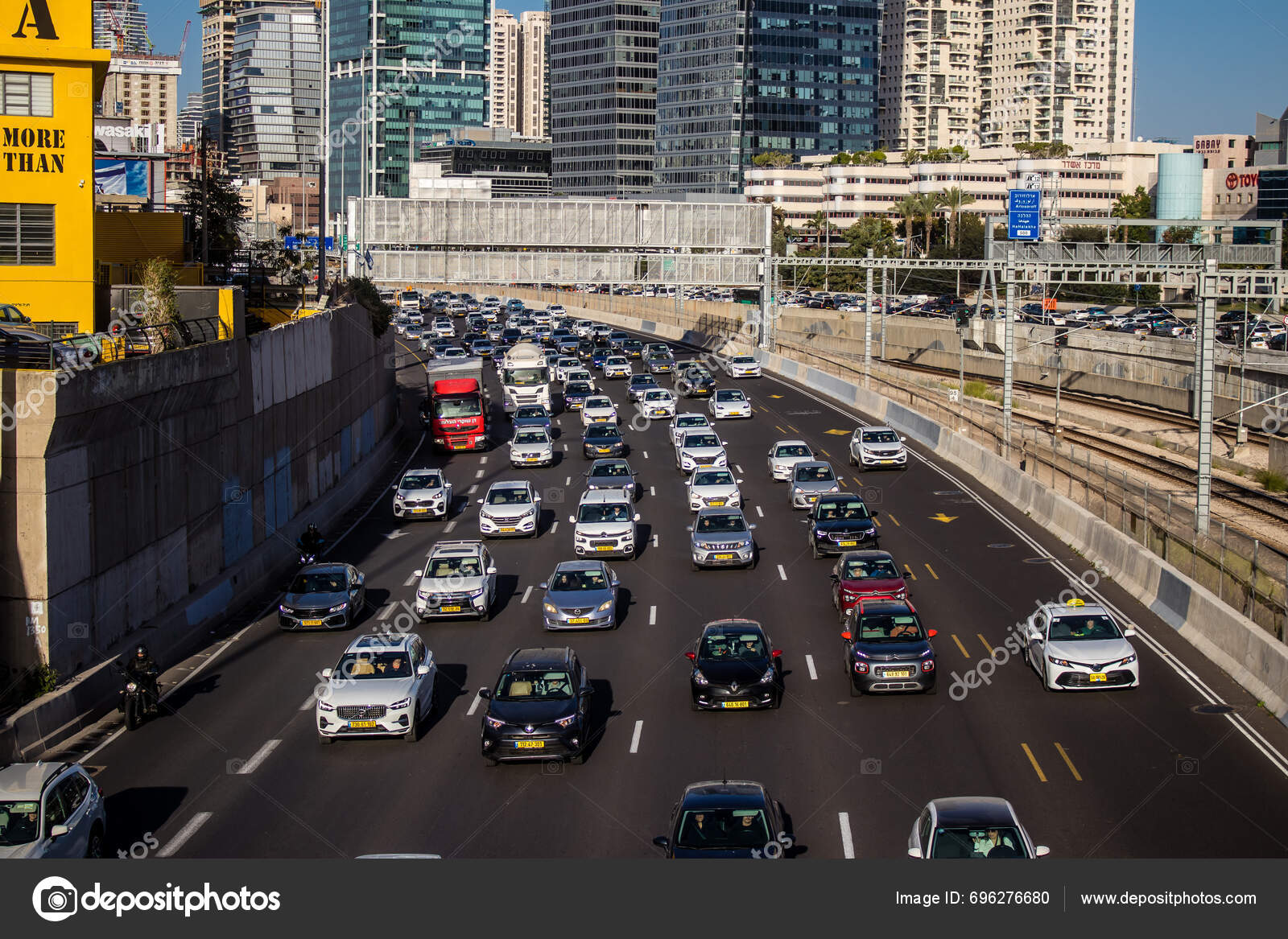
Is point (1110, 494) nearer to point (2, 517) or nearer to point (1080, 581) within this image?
point (1080, 581)

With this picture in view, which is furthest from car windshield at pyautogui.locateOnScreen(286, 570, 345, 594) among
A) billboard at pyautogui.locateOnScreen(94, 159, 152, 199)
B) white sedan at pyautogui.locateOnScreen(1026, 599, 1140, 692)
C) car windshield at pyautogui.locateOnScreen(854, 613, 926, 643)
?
billboard at pyautogui.locateOnScreen(94, 159, 152, 199)

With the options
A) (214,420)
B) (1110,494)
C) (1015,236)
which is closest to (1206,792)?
(1110,494)

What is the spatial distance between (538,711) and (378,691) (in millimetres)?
2937

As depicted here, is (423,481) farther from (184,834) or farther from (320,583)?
(184,834)

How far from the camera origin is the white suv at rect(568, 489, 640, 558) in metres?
A: 34.1

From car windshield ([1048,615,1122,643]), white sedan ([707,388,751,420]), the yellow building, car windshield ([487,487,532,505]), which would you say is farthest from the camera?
white sedan ([707,388,751,420])

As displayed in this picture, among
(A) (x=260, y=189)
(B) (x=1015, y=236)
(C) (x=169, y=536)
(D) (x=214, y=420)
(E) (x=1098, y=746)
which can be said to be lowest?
(E) (x=1098, y=746)

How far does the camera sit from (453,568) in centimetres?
2984

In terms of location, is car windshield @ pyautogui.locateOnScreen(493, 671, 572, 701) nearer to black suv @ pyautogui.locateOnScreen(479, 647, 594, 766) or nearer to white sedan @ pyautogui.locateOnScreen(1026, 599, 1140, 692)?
black suv @ pyautogui.locateOnScreen(479, 647, 594, 766)

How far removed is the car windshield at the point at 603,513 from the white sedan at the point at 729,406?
896 inches

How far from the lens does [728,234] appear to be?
292 feet

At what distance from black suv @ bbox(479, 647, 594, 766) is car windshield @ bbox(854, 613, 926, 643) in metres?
5.17

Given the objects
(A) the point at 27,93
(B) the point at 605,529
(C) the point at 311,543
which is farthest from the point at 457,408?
(A) the point at 27,93

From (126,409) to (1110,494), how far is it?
22635 millimetres
